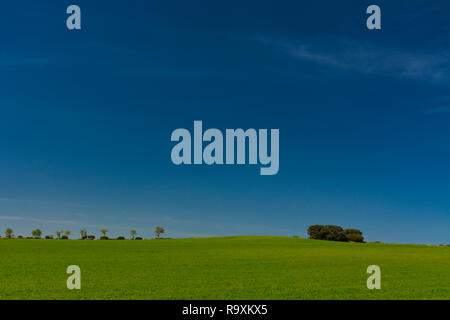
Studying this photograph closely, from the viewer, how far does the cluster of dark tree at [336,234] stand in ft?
356

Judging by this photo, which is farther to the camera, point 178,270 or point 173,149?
point 178,270

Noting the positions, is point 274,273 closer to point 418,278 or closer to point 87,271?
point 418,278

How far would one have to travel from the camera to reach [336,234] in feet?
357

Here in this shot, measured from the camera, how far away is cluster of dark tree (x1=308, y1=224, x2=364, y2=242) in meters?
109

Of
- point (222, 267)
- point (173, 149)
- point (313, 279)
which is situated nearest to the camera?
point (173, 149)

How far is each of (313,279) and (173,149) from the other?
14337 mm
